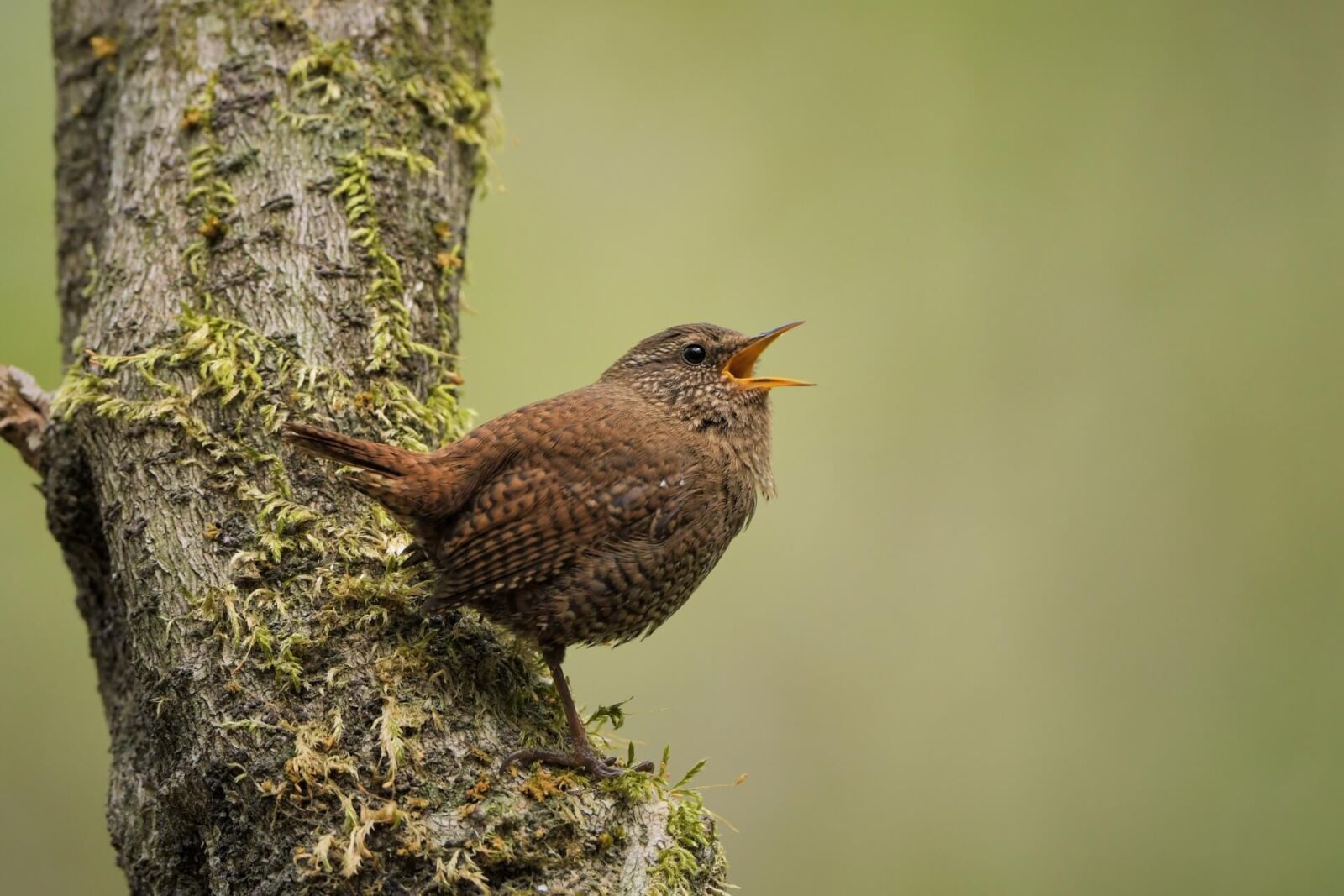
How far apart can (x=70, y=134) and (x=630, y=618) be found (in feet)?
8.90

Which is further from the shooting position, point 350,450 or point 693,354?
point 693,354

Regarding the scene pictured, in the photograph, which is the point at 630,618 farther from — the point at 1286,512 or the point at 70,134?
the point at 1286,512

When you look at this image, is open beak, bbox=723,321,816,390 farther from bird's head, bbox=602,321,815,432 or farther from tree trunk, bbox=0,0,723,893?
tree trunk, bbox=0,0,723,893

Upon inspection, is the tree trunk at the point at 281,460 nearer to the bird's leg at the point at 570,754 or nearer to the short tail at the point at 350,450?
the bird's leg at the point at 570,754

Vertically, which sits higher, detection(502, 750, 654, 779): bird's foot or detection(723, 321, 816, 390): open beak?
detection(723, 321, 816, 390): open beak

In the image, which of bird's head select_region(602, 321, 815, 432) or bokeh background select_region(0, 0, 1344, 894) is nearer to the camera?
bird's head select_region(602, 321, 815, 432)

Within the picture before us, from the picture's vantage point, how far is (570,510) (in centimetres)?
279

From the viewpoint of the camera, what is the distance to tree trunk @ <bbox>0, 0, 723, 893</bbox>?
2.30 metres

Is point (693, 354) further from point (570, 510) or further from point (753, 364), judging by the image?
point (570, 510)

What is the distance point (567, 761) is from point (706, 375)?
1265 millimetres

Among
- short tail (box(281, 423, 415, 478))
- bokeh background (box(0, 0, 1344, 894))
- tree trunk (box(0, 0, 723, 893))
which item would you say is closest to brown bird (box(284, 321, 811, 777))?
short tail (box(281, 423, 415, 478))

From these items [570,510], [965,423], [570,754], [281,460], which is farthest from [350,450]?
[965,423]

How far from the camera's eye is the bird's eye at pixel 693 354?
10.8 ft

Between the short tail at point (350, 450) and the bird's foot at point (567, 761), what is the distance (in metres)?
0.75
